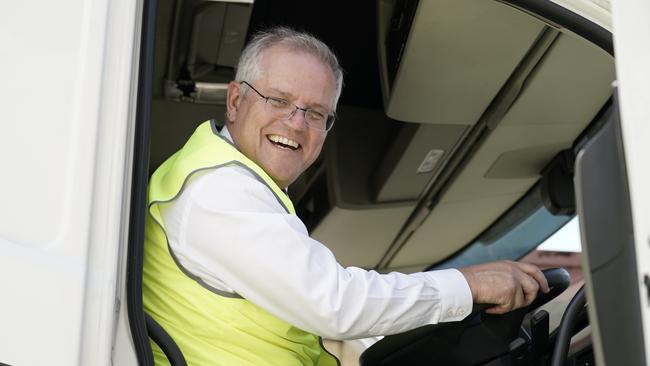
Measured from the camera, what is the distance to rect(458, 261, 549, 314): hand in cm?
173

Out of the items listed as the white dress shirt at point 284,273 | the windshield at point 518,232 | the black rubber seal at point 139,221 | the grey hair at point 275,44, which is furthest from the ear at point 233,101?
the windshield at point 518,232

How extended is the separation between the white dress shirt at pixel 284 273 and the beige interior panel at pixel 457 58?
95cm

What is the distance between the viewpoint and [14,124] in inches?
56.3

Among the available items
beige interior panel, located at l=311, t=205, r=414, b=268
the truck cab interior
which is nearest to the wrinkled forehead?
the truck cab interior

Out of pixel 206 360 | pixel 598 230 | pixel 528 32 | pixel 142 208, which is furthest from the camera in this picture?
pixel 528 32

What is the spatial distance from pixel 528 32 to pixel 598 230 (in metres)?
1.27

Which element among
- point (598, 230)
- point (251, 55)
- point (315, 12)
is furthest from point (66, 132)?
point (315, 12)

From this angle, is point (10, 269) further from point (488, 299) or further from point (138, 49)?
point (488, 299)

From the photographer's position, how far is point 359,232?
3514 mm

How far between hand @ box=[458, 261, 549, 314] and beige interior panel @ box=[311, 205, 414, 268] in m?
1.64

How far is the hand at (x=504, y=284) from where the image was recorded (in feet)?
5.68

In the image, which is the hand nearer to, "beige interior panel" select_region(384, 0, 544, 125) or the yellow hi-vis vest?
the yellow hi-vis vest

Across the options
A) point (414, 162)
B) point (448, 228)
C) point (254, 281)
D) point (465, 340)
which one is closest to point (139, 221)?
point (254, 281)

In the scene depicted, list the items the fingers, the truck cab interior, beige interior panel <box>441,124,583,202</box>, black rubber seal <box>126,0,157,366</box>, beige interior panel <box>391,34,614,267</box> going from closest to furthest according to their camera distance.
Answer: black rubber seal <box>126,0,157,366</box> → the fingers → the truck cab interior → beige interior panel <box>391,34,614,267</box> → beige interior panel <box>441,124,583,202</box>
